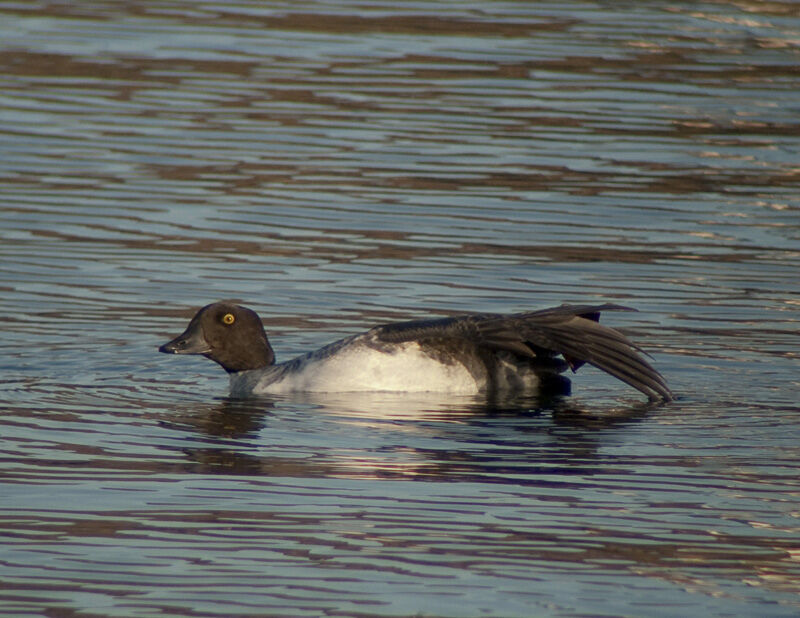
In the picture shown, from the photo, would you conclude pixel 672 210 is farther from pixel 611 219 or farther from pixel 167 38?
pixel 167 38

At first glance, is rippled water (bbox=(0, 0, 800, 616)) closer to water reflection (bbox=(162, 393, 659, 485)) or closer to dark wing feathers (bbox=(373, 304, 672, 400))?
water reflection (bbox=(162, 393, 659, 485))

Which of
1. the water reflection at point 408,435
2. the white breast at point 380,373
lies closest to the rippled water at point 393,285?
the water reflection at point 408,435

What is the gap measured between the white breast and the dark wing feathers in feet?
0.41

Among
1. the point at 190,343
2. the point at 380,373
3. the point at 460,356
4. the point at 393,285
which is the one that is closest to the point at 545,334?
the point at 460,356

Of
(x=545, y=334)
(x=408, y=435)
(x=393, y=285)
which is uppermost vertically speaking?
(x=545, y=334)

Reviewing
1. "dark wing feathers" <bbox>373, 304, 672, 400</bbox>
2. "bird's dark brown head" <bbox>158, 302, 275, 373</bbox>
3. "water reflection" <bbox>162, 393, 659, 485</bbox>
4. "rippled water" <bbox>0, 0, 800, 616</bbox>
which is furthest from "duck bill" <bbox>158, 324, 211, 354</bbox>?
"dark wing feathers" <bbox>373, 304, 672, 400</bbox>

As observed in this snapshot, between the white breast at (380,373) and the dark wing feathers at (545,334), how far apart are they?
12 cm

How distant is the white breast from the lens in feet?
33.2

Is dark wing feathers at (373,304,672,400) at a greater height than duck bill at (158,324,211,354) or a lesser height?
greater

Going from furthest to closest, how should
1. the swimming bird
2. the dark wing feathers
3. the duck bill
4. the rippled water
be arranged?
the duck bill, the swimming bird, the dark wing feathers, the rippled water

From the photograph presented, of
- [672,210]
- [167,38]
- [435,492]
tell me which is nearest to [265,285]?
[672,210]

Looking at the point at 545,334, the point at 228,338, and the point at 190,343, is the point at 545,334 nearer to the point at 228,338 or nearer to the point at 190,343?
the point at 228,338

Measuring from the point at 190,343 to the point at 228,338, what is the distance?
0.27 metres

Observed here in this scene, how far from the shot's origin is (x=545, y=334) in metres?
10.2
